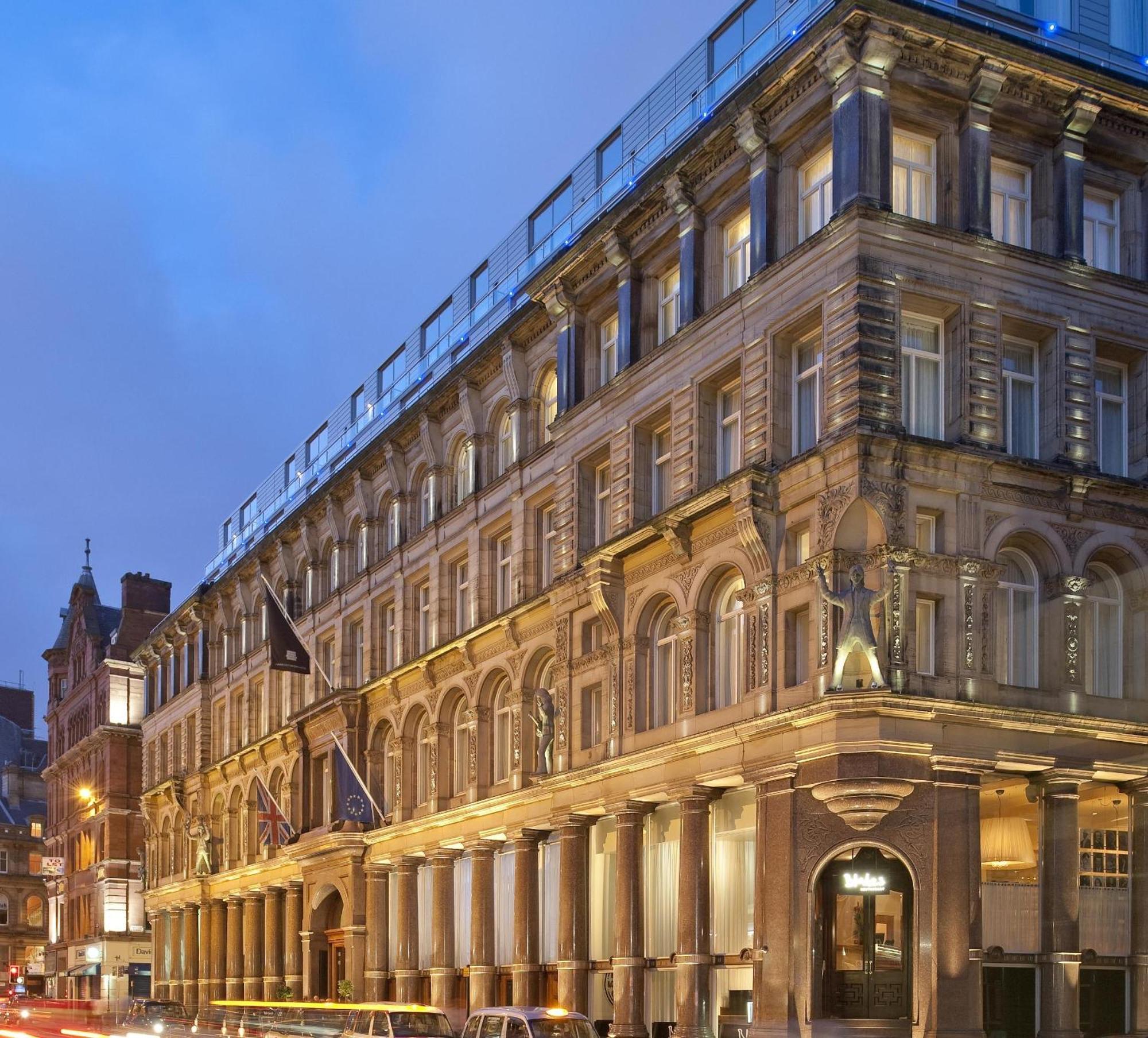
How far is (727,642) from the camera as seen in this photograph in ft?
126

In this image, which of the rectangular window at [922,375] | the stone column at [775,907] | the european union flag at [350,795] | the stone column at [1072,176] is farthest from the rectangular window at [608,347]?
the european union flag at [350,795]

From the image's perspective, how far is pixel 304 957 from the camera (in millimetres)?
62719

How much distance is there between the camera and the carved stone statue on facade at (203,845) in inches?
3017

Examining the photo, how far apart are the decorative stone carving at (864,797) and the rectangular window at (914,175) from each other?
38.1ft

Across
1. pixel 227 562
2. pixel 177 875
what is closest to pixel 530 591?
pixel 227 562

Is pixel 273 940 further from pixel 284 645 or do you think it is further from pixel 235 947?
pixel 284 645

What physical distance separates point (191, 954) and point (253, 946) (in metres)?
11.3

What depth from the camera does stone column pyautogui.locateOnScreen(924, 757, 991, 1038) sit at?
105ft

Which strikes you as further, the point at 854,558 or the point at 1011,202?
the point at 1011,202

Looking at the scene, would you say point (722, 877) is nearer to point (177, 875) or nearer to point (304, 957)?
point (304, 957)

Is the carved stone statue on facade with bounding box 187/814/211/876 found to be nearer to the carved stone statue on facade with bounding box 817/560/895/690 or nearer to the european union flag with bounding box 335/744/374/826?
the european union flag with bounding box 335/744/374/826

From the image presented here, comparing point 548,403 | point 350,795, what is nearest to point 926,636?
point 548,403

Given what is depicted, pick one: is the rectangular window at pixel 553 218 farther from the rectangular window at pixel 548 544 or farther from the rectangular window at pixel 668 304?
the rectangular window at pixel 548 544

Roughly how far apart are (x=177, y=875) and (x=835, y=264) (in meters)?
59.2
